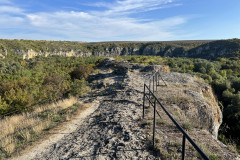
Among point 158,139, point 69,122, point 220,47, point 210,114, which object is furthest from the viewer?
point 220,47

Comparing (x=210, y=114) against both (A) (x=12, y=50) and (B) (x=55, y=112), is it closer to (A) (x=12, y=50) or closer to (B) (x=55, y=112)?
(B) (x=55, y=112)

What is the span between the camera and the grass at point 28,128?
5.11 meters

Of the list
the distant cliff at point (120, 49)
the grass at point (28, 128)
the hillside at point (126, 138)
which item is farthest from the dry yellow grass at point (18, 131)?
the distant cliff at point (120, 49)

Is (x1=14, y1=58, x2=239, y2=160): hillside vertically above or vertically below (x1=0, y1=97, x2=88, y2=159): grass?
above

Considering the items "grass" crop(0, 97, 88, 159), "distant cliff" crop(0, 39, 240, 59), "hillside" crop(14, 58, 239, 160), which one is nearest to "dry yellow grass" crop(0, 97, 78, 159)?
"grass" crop(0, 97, 88, 159)

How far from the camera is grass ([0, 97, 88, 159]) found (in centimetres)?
511

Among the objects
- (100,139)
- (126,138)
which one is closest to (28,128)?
(100,139)

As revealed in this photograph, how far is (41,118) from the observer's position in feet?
25.2

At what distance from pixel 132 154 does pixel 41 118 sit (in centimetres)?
557

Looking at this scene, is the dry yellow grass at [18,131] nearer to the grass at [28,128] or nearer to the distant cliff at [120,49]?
the grass at [28,128]

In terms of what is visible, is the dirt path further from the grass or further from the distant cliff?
the distant cliff

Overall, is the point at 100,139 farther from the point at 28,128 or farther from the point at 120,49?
the point at 120,49

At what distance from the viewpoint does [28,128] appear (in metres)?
6.52

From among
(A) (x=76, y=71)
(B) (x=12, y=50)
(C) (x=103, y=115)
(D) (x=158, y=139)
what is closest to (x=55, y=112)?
(C) (x=103, y=115)
